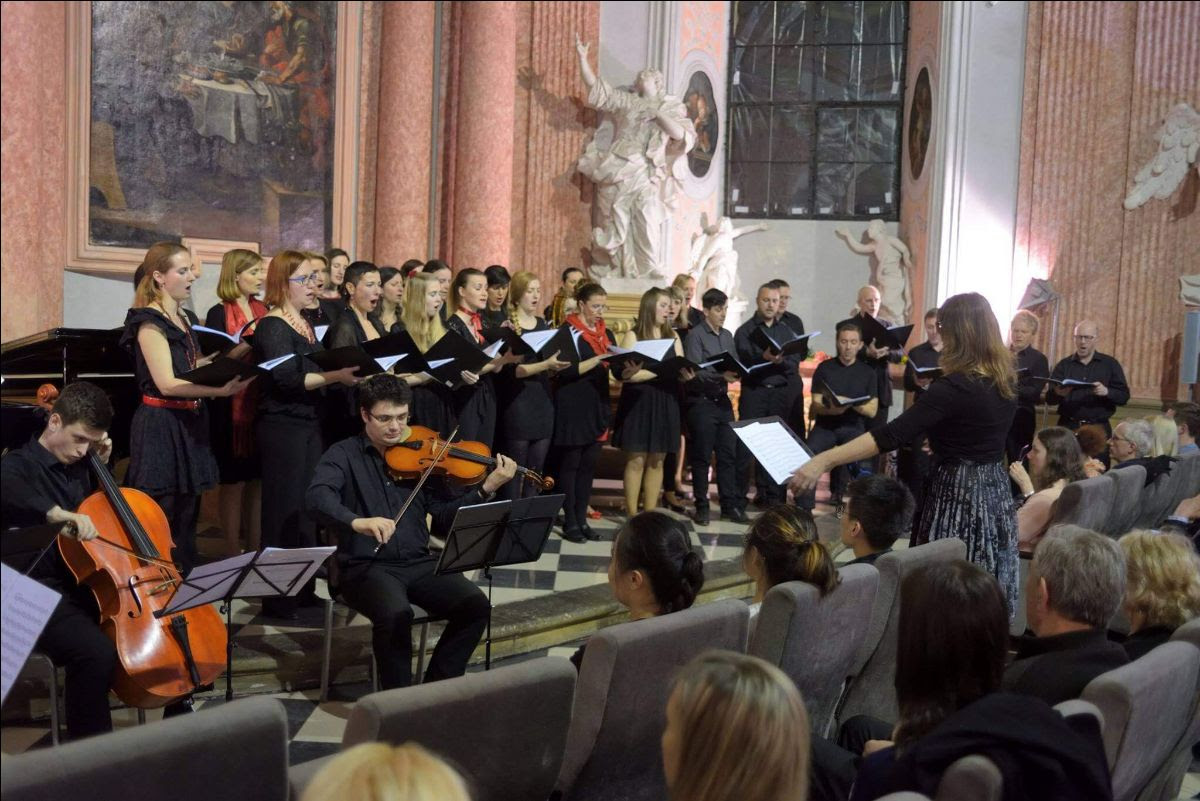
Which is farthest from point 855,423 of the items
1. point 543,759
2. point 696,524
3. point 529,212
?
point 543,759

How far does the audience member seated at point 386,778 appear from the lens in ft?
4.77

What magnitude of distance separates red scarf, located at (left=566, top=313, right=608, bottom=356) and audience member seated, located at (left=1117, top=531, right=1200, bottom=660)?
14.0 feet

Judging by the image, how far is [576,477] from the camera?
24.5ft

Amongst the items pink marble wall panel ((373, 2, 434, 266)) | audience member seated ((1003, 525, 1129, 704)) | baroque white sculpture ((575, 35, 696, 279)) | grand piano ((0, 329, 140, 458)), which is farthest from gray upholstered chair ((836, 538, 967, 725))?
baroque white sculpture ((575, 35, 696, 279))

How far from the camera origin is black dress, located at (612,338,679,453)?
7633mm

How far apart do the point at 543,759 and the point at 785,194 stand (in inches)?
447

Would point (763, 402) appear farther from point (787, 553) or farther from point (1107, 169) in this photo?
point (1107, 169)

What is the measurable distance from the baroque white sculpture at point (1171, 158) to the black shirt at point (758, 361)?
4.44 meters

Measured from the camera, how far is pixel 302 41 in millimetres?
10219

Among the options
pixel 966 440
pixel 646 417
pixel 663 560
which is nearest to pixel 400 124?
pixel 646 417

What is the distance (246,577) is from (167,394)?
139cm

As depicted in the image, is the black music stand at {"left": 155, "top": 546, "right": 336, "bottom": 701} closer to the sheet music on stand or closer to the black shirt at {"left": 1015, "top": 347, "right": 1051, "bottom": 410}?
the sheet music on stand

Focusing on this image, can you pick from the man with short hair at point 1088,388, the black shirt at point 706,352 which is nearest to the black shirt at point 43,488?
the black shirt at point 706,352

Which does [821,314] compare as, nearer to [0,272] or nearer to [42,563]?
[0,272]
